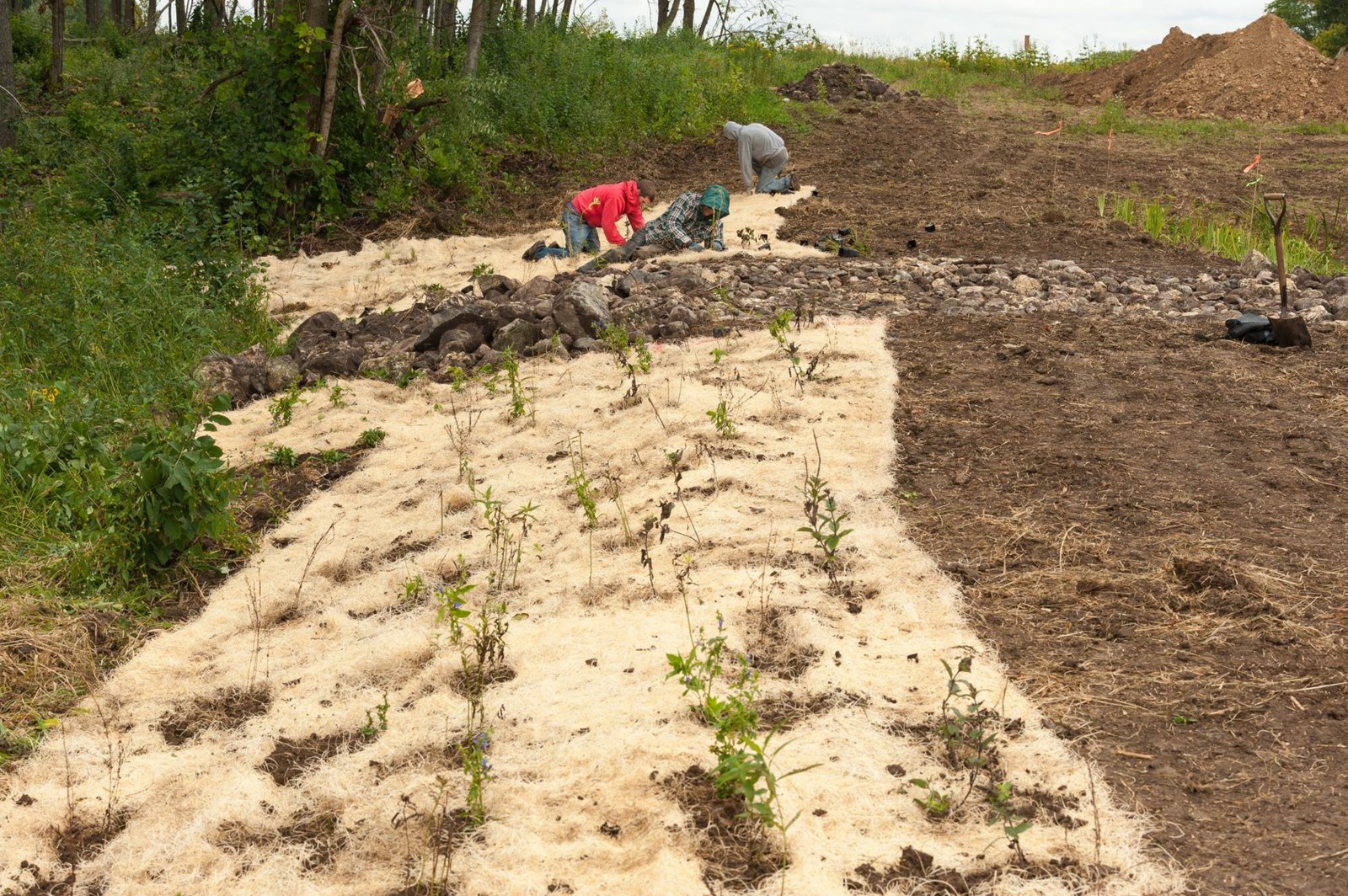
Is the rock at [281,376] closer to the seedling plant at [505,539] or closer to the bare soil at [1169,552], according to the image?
the seedling plant at [505,539]

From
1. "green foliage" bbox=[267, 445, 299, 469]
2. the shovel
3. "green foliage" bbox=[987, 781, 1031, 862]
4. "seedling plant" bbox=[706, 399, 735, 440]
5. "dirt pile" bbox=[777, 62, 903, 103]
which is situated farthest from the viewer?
"dirt pile" bbox=[777, 62, 903, 103]

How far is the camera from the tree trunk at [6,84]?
12736 millimetres

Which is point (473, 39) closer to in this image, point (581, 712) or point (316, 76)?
point (316, 76)

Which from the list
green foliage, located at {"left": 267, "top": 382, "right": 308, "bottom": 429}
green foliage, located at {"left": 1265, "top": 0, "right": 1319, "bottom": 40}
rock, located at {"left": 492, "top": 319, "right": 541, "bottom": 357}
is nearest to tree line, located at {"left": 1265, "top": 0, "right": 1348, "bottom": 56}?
green foliage, located at {"left": 1265, "top": 0, "right": 1319, "bottom": 40}

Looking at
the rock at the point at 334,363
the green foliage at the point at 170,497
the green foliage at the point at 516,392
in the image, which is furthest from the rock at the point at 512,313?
the green foliage at the point at 170,497

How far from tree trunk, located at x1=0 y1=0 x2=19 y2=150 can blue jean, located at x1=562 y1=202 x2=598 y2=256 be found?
6.04 metres

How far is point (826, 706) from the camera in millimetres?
3723

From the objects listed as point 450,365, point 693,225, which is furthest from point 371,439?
point 693,225

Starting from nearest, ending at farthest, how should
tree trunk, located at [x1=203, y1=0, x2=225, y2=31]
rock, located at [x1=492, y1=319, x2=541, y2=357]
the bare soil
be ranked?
the bare soil
rock, located at [x1=492, y1=319, x2=541, y2=357]
tree trunk, located at [x1=203, y1=0, x2=225, y2=31]

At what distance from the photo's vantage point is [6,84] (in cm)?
1307

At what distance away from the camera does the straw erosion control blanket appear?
312 cm

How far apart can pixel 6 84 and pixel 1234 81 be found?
20.6 meters

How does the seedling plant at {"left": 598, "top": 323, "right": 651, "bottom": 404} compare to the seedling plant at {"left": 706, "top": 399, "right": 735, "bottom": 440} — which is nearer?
the seedling plant at {"left": 706, "top": 399, "right": 735, "bottom": 440}

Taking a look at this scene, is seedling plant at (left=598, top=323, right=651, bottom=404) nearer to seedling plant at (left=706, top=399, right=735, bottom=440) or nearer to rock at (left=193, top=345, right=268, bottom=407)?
seedling plant at (left=706, top=399, right=735, bottom=440)
